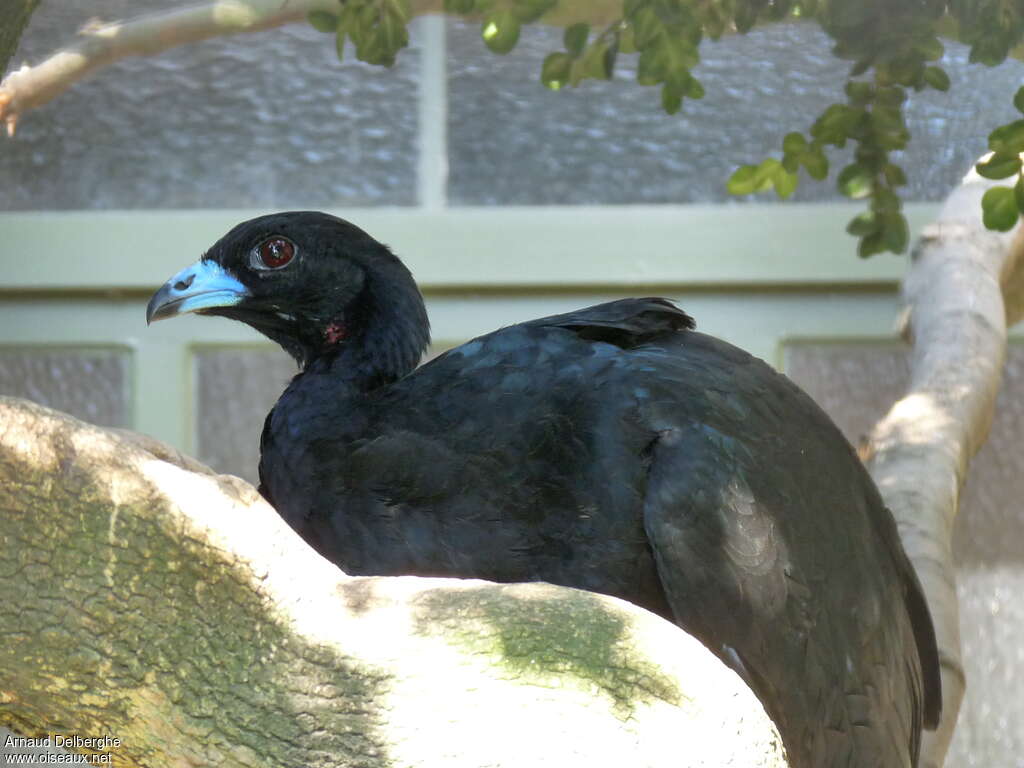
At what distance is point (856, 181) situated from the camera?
2.32 m

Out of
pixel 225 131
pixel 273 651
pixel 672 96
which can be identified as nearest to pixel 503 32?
pixel 672 96

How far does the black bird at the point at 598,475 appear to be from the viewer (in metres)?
1.59

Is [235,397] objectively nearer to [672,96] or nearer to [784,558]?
[672,96]

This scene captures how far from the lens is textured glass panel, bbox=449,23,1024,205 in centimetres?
335

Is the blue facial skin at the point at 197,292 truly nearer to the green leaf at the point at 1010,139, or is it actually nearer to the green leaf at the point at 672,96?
the green leaf at the point at 672,96

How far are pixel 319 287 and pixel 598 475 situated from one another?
536 mm

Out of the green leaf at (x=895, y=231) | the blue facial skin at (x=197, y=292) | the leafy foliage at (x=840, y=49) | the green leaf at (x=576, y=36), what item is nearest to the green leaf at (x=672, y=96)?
the leafy foliage at (x=840, y=49)

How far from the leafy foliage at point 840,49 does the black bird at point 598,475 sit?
0.40 metres

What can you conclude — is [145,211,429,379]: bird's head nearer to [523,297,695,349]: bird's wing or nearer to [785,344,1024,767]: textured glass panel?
[523,297,695,349]: bird's wing

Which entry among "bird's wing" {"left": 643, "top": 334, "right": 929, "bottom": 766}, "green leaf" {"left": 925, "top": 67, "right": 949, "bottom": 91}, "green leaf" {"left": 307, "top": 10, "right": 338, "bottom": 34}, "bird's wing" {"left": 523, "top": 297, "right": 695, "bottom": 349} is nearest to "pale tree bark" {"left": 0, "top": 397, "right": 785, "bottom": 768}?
"bird's wing" {"left": 643, "top": 334, "right": 929, "bottom": 766}

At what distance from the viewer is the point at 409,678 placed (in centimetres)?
105

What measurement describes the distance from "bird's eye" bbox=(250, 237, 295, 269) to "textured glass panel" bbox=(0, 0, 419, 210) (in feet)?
5.02

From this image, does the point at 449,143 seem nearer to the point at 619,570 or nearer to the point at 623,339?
the point at 623,339

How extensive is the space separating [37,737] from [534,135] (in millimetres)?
2460
